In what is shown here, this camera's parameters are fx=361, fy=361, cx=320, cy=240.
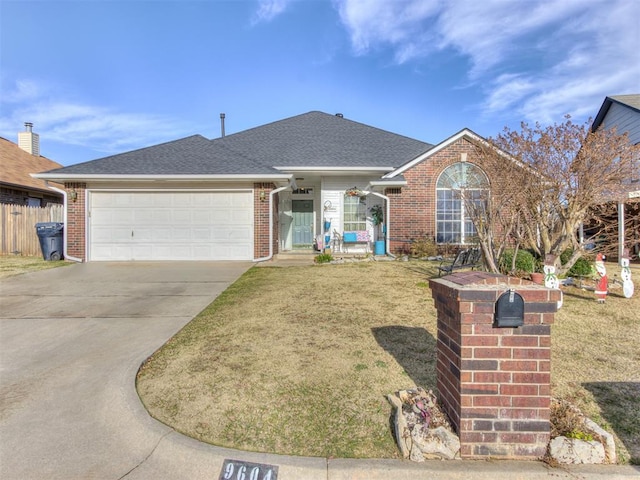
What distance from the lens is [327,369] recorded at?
3586 millimetres

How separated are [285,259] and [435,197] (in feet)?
18.7

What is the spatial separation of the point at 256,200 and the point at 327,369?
29.1ft

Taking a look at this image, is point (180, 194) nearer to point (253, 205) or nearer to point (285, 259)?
point (253, 205)

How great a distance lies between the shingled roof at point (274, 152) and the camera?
1174cm

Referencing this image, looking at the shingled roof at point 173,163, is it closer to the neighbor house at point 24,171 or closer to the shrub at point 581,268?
the neighbor house at point 24,171

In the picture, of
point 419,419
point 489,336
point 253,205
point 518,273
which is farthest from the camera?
point 253,205

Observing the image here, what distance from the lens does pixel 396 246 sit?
1272 cm

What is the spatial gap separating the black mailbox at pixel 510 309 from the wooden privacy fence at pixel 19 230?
53.6 feet

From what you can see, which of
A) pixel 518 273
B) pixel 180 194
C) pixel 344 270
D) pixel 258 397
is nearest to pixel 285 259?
pixel 344 270

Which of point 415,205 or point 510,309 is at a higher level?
point 415,205

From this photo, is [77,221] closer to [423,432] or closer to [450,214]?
[450,214]

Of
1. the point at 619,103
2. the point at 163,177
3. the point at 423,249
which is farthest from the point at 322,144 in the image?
the point at 619,103

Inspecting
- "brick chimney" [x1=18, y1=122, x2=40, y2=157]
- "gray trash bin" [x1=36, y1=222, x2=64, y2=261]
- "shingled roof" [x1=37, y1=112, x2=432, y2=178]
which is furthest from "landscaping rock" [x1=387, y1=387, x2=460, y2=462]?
"brick chimney" [x1=18, y1=122, x2=40, y2=157]

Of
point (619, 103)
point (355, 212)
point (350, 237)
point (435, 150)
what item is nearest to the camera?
point (435, 150)
